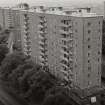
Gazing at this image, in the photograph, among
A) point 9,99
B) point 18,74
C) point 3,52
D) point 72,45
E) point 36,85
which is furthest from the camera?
point 3,52

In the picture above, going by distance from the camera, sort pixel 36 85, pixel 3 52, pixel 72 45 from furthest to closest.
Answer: pixel 3 52 → pixel 72 45 → pixel 36 85

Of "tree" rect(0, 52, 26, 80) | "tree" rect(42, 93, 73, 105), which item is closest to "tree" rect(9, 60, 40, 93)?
"tree" rect(0, 52, 26, 80)

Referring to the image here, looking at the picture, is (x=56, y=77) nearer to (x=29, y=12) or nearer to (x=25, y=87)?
(x=25, y=87)

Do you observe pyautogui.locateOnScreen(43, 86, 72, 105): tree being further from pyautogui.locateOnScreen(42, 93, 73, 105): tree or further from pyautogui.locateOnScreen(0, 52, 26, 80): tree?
pyautogui.locateOnScreen(0, 52, 26, 80): tree

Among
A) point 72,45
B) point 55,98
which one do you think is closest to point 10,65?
Answer: point 72,45

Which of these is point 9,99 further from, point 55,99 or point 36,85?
point 55,99

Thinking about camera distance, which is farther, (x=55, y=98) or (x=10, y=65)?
(x=10, y=65)

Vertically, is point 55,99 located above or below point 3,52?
below

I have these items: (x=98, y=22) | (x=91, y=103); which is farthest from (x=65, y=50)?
(x=91, y=103)

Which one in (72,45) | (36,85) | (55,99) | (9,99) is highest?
(72,45)
